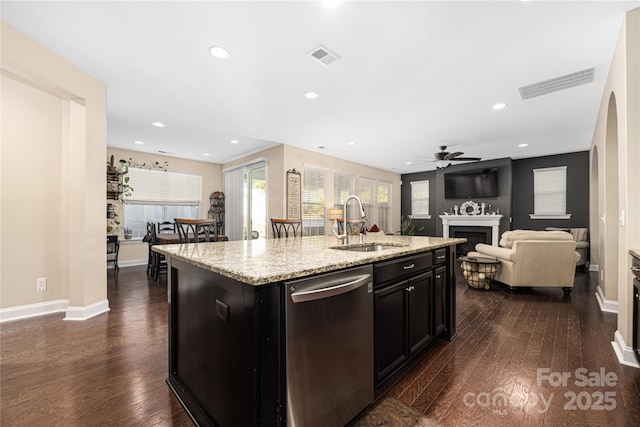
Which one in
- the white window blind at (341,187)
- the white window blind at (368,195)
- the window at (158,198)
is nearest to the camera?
the window at (158,198)

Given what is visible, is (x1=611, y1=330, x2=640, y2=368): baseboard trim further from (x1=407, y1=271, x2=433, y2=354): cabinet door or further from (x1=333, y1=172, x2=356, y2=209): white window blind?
(x1=333, y1=172, x2=356, y2=209): white window blind

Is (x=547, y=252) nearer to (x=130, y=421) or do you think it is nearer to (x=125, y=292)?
(x=130, y=421)

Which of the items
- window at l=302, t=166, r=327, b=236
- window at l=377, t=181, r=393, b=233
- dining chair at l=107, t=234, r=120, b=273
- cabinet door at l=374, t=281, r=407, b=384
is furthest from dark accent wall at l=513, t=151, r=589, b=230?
dining chair at l=107, t=234, r=120, b=273

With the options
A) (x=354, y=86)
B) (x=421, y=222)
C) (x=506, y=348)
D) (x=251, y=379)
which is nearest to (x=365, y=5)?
(x=354, y=86)

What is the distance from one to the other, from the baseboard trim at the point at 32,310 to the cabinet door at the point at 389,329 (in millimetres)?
3959

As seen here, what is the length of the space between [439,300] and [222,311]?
193 cm

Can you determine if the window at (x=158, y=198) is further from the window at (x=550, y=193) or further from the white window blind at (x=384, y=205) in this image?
the window at (x=550, y=193)

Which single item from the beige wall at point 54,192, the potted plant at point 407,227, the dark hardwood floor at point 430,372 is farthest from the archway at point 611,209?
the beige wall at point 54,192

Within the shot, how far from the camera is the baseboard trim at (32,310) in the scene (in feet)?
10.1

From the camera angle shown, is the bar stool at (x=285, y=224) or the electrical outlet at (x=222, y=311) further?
the bar stool at (x=285, y=224)

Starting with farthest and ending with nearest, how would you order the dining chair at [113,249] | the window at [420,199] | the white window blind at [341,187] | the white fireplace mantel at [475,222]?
the window at [420,199]
the white fireplace mantel at [475,222]
the white window blind at [341,187]
the dining chair at [113,249]

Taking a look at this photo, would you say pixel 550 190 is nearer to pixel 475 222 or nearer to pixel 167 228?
pixel 475 222

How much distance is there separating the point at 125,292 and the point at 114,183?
10.2 ft

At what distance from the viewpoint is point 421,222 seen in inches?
366
